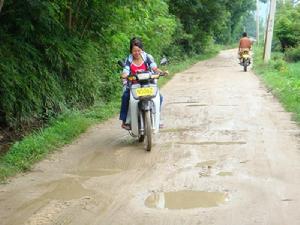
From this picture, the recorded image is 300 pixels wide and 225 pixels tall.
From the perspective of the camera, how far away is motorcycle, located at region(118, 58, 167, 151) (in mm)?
7980

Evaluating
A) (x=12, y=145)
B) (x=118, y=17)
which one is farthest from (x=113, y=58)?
(x=12, y=145)

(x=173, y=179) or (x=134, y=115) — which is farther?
(x=134, y=115)

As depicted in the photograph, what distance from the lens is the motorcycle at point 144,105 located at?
7.98 metres

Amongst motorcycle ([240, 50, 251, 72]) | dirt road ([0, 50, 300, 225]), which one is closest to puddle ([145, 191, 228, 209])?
dirt road ([0, 50, 300, 225])

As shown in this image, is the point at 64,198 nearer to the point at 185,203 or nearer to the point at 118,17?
the point at 185,203

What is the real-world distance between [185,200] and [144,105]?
2.71m

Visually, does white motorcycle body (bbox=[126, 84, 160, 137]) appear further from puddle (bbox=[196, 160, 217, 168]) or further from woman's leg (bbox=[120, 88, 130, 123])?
puddle (bbox=[196, 160, 217, 168])

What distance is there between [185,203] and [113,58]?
9.08 m

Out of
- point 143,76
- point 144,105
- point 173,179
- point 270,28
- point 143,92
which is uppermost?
point 143,76

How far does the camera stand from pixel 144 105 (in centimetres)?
801

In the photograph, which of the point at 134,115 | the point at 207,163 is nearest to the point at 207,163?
the point at 207,163

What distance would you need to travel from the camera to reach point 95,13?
1180 centimetres

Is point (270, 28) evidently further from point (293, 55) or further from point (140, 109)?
point (140, 109)

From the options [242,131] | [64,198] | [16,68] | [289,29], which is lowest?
[289,29]
